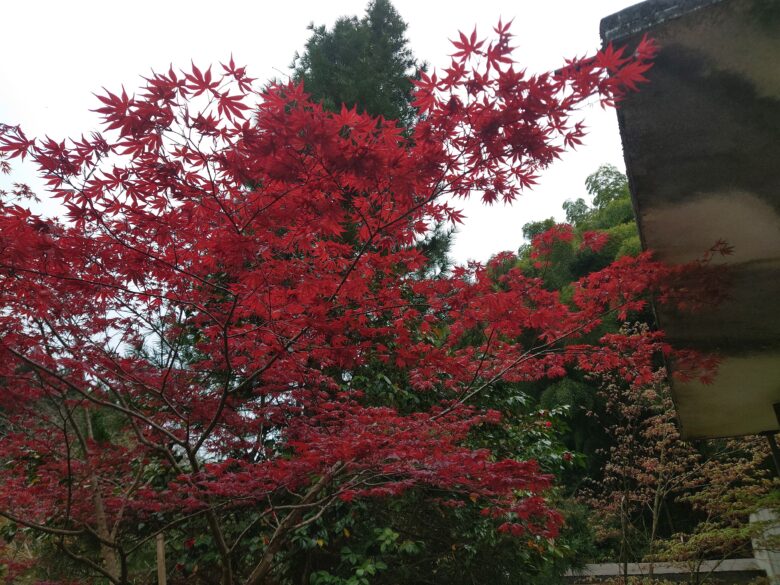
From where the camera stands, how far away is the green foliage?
855 centimetres

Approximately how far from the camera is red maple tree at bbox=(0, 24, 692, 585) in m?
2.55

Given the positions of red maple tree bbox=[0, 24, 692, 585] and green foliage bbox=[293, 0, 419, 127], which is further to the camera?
green foliage bbox=[293, 0, 419, 127]

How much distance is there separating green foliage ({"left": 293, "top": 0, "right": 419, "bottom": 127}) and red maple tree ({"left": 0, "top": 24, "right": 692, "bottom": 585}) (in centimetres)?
471

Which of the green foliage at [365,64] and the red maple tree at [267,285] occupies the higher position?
the green foliage at [365,64]

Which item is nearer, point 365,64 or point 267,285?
point 267,285

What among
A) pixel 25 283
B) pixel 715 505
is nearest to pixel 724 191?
pixel 25 283

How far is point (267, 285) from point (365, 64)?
693 centimetres

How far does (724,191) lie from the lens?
2.18 m

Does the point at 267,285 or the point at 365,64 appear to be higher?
the point at 365,64

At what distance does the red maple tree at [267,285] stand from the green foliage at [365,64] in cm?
471

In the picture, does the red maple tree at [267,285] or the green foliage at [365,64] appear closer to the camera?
the red maple tree at [267,285]

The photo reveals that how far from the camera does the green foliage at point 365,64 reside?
8555mm

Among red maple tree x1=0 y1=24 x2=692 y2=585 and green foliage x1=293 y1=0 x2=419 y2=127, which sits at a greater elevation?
green foliage x1=293 y1=0 x2=419 y2=127

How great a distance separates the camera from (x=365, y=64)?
902cm
